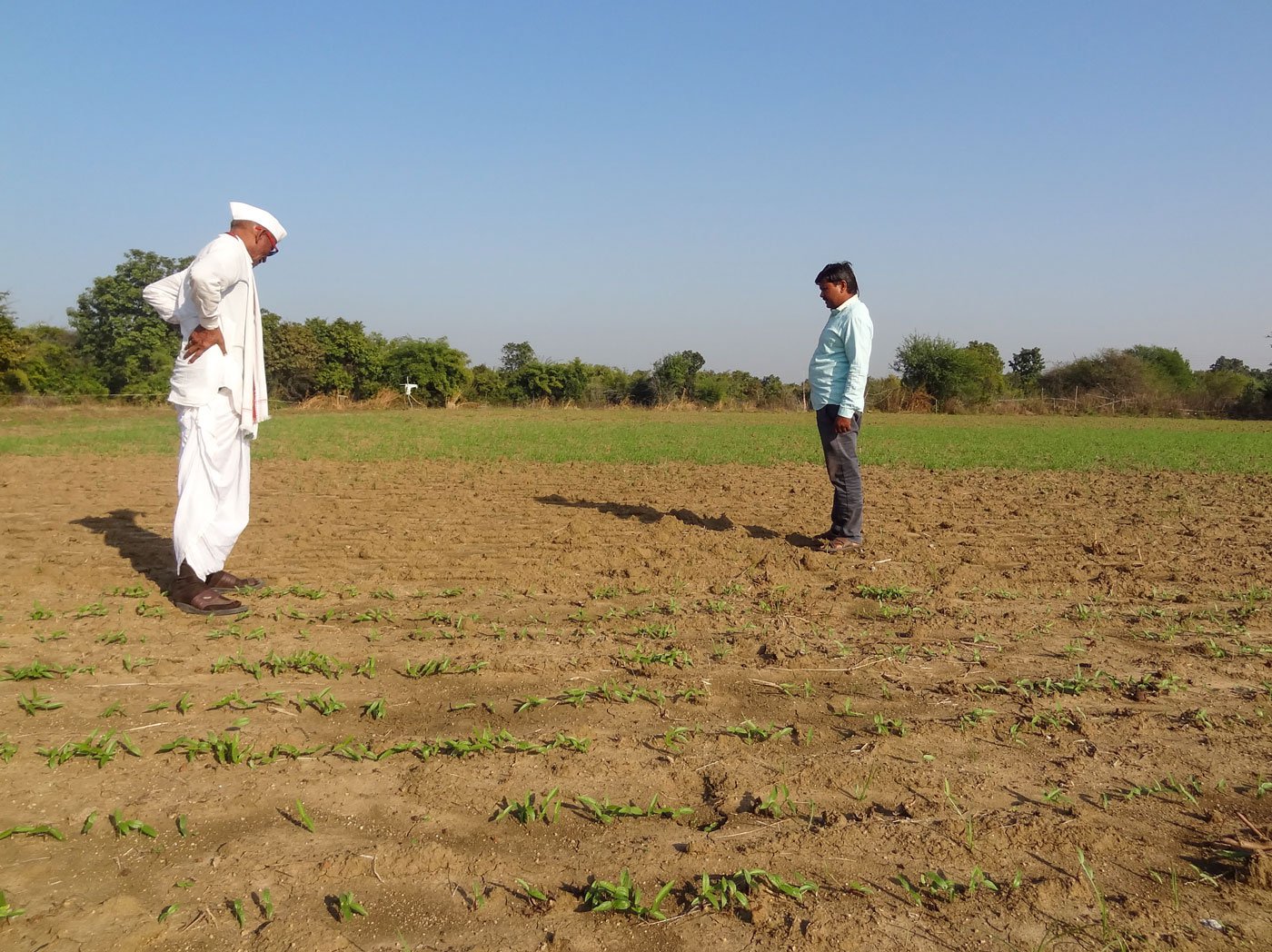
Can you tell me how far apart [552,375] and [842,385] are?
46.4 m

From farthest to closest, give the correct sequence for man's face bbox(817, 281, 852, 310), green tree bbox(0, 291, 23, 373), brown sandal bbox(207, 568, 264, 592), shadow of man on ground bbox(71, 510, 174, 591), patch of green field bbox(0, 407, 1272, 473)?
1. green tree bbox(0, 291, 23, 373)
2. patch of green field bbox(0, 407, 1272, 473)
3. man's face bbox(817, 281, 852, 310)
4. shadow of man on ground bbox(71, 510, 174, 591)
5. brown sandal bbox(207, 568, 264, 592)

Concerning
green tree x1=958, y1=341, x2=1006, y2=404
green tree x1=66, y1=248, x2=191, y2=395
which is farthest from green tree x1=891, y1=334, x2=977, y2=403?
green tree x1=66, y1=248, x2=191, y2=395

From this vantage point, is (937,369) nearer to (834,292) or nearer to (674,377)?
(674,377)

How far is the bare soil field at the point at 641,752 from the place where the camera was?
1.98 meters

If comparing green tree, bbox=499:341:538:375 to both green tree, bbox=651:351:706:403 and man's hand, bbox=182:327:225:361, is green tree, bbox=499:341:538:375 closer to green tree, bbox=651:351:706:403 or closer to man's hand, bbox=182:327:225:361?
green tree, bbox=651:351:706:403

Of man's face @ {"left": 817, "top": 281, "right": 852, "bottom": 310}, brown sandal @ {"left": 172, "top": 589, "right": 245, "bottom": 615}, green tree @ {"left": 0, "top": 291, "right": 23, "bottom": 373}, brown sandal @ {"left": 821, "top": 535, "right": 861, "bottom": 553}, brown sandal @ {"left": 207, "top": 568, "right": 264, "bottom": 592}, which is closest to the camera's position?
brown sandal @ {"left": 172, "top": 589, "right": 245, "bottom": 615}

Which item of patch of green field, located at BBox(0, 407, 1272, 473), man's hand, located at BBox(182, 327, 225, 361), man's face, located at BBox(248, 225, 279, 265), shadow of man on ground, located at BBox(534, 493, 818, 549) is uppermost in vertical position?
man's face, located at BBox(248, 225, 279, 265)

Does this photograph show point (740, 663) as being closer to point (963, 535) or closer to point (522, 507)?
point (963, 535)

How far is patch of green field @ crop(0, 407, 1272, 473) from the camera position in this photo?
1457 centimetres

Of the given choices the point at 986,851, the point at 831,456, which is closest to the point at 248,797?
the point at 986,851

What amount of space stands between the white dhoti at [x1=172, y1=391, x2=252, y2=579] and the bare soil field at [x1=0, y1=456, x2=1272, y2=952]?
1.30 feet

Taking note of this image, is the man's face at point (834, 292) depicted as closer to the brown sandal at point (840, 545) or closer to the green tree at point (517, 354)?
the brown sandal at point (840, 545)

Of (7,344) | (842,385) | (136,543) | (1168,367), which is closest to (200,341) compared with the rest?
(136,543)

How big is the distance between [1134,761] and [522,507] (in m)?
6.40
